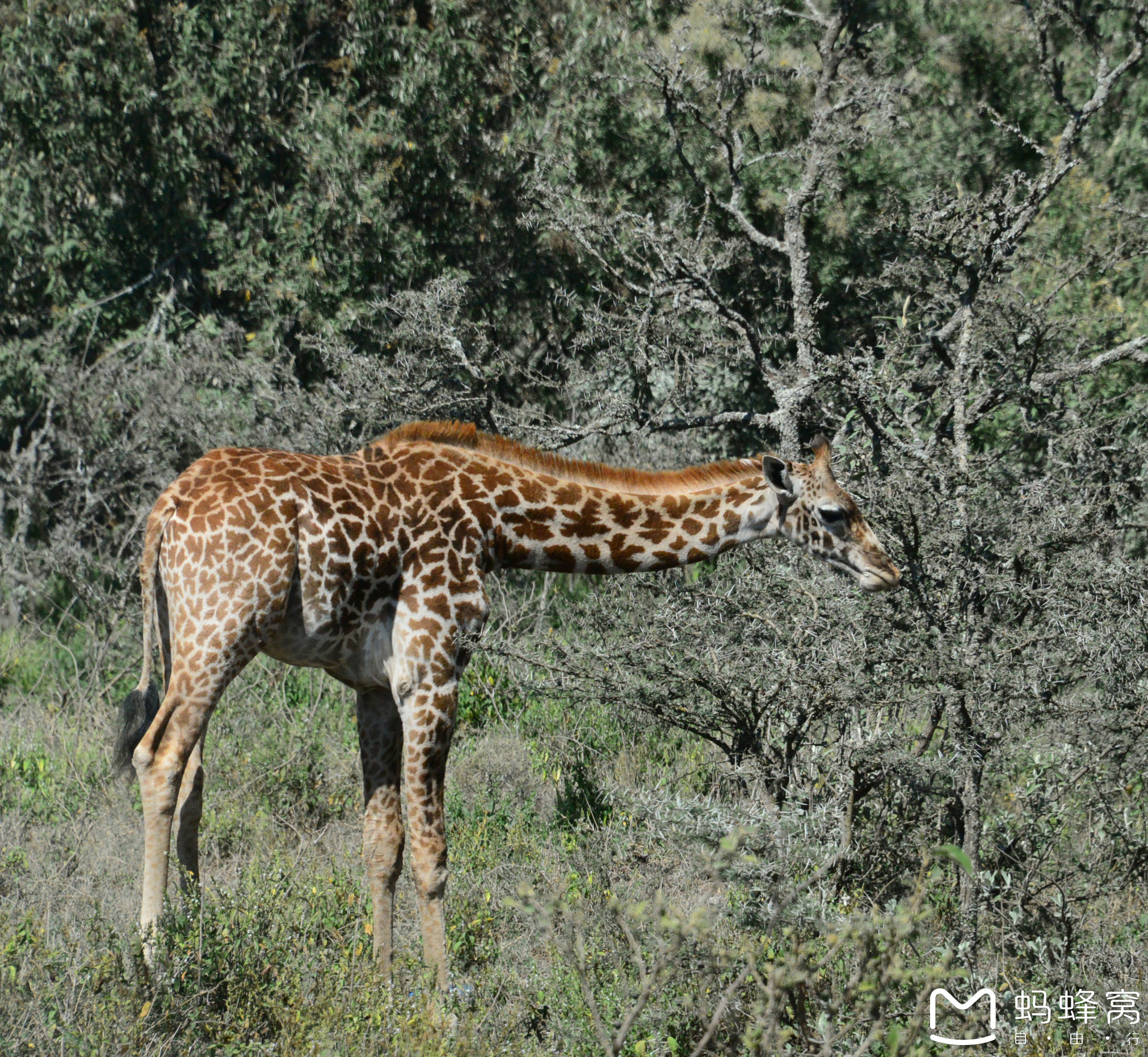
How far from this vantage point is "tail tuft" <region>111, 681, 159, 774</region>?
5516 mm

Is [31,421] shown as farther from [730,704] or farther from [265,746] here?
[730,704]

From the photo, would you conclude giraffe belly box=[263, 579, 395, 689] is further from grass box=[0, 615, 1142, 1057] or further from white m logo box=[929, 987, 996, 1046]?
white m logo box=[929, 987, 996, 1046]

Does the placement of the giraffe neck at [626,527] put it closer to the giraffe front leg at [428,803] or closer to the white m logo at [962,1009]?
the giraffe front leg at [428,803]

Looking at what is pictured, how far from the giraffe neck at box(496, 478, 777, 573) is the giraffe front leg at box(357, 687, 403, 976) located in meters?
1.01

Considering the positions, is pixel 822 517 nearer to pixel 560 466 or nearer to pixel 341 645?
pixel 560 466

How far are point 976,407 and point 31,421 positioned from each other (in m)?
9.26

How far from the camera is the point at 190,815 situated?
18.9ft

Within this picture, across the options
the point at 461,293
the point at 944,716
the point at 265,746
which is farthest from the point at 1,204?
the point at 944,716

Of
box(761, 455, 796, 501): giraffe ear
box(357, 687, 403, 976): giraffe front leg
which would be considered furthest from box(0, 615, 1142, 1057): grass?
box(761, 455, 796, 501): giraffe ear

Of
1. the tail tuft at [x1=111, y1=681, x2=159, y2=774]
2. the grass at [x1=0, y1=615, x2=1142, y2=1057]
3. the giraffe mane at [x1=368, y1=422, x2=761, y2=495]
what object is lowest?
the grass at [x1=0, y1=615, x2=1142, y2=1057]

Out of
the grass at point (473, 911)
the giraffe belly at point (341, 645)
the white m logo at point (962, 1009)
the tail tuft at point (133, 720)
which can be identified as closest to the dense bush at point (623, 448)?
the grass at point (473, 911)

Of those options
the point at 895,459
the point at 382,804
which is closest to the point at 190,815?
the point at 382,804

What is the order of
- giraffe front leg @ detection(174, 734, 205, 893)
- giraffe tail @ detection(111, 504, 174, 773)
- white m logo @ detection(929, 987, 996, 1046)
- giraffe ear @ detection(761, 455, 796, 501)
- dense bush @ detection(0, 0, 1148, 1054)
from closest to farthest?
white m logo @ detection(929, 987, 996, 1046) → dense bush @ detection(0, 0, 1148, 1054) → giraffe tail @ detection(111, 504, 174, 773) → giraffe front leg @ detection(174, 734, 205, 893) → giraffe ear @ detection(761, 455, 796, 501)

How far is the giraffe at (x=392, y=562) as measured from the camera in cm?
526
